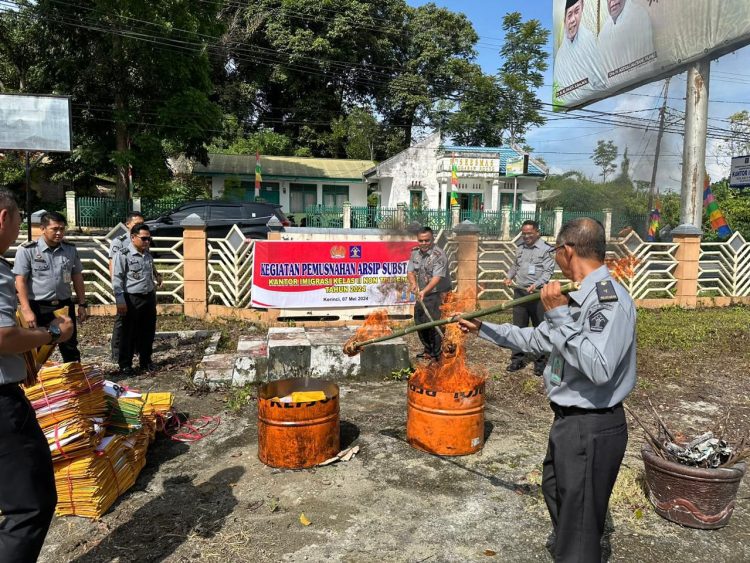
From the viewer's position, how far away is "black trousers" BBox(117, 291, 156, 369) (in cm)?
638

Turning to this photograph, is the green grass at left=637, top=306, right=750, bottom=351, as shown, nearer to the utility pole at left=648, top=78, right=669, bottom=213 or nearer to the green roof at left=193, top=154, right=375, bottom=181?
the utility pole at left=648, top=78, right=669, bottom=213

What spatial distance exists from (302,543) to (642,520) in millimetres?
2335

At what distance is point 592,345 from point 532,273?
4.91 meters

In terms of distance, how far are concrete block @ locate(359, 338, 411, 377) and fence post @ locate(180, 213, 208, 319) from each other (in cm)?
438

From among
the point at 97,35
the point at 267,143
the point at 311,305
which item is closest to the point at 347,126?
the point at 267,143

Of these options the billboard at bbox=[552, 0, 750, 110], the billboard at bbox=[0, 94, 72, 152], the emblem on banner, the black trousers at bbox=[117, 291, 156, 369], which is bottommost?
the black trousers at bbox=[117, 291, 156, 369]

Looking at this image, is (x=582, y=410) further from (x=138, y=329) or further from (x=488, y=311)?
→ (x=138, y=329)

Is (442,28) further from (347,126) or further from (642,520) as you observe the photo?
(642,520)

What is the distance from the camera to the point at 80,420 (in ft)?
11.5

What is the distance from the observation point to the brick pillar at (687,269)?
11703 millimetres

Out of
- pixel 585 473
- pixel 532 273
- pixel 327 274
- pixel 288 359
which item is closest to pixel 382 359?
pixel 288 359

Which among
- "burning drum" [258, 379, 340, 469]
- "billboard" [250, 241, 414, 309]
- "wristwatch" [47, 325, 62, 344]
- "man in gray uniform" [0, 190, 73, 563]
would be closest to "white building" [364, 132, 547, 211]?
"billboard" [250, 241, 414, 309]

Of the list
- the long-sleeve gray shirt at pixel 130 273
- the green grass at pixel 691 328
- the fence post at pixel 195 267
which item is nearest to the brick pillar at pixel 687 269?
the green grass at pixel 691 328

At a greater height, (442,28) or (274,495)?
(442,28)
